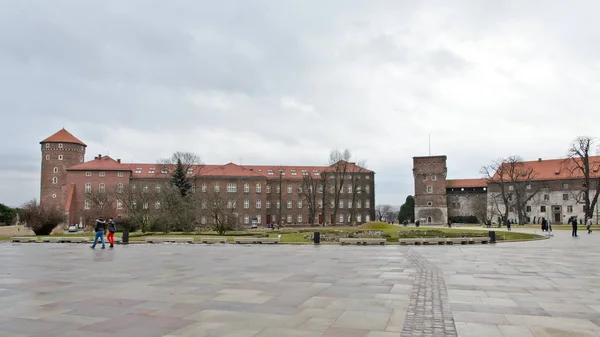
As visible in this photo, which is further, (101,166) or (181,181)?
(101,166)

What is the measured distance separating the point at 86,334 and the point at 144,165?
317ft

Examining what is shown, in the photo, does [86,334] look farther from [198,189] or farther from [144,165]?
[144,165]

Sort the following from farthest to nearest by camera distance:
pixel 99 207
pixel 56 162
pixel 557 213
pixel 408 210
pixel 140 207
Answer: pixel 408 210 → pixel 56 162 → pixel 557 213 → pixel 99 207 → pixel 140 207

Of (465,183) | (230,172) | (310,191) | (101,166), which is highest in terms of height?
(101,166)

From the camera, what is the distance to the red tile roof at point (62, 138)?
94906 millimetres

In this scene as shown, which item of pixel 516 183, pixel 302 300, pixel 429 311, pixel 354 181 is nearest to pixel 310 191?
pixel 354 181

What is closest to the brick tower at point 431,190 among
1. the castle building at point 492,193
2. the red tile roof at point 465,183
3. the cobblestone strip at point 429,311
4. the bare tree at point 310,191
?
the castle building at point 492,193

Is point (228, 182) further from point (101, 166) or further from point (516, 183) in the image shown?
point (516, 183)

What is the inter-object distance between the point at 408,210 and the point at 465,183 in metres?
13.9

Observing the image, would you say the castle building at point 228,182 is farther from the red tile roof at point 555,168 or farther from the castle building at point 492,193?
the red tile roof at point 555,168

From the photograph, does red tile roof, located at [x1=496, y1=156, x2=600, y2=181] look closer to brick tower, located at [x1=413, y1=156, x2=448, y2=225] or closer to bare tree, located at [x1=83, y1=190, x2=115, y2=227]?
brick tower, located at [x1=413, y1=156, x2=448, y2=225]

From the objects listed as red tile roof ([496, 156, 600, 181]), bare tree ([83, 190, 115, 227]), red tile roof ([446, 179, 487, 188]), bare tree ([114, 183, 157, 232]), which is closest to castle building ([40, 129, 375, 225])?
bare tree ([83, 190, 115, 227])

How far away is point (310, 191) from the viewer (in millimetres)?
95312

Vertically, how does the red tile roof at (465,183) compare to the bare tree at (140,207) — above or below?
above
